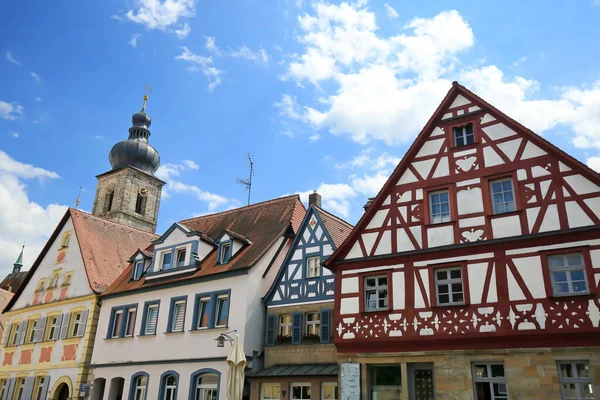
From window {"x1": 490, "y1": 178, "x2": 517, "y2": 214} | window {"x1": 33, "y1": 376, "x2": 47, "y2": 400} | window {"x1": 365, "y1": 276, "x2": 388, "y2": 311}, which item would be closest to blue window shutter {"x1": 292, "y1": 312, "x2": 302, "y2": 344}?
window {"x1": 365, "y1": 276, "x2": 388, "y2": 311}

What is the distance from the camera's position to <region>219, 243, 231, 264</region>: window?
2455cm

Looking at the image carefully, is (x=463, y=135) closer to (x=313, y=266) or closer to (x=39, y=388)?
(x=313, y=266)

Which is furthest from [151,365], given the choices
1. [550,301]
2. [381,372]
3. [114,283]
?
[550,301]

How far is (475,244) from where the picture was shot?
16375 millimetres

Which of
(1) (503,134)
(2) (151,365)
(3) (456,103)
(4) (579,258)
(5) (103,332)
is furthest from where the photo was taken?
(5) (103,332)

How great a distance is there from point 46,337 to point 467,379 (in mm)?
23072

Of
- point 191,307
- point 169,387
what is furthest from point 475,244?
point 169,387

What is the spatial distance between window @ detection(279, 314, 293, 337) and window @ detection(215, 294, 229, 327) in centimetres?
219

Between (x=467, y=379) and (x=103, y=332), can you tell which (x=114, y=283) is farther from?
(x=467, y=379)

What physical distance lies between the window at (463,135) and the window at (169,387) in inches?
576

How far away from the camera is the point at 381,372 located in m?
17.2

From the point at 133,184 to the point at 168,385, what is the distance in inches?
1709

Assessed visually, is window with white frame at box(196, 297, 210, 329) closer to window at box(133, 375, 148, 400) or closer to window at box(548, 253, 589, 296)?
window at box(133, 375, 148, 400)

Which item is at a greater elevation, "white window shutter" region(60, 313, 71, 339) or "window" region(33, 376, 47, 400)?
"white window shutter" region(60, 313, 71, 339)
